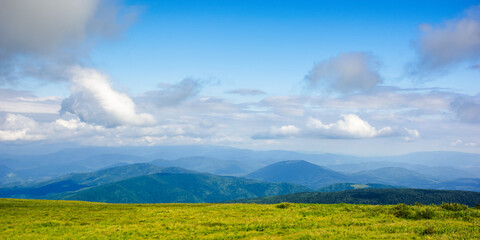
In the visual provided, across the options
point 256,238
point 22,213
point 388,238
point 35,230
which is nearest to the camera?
point 388,238

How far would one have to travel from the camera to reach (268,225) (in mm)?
34062

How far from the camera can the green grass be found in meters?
28.1

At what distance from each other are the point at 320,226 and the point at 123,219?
31.2m

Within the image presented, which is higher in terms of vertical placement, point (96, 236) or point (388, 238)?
point (388, 238)

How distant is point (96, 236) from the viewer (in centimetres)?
3188

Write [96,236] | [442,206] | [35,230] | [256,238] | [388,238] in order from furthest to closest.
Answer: [442,206] < [35,230] < [96,236] < [256,238] < [388,238]

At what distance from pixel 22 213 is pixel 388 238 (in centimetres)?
6193

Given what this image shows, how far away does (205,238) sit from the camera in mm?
29312

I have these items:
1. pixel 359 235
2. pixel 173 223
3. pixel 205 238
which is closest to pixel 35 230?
pixel 173 223

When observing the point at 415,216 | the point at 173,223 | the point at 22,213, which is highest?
the point at 415,216

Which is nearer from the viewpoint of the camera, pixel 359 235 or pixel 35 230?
pixel 359 235

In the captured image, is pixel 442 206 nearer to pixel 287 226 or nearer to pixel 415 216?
pixel 415 216

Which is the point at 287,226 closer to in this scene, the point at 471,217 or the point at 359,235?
the point at 359,235

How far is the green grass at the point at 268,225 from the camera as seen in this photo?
28123 mm
